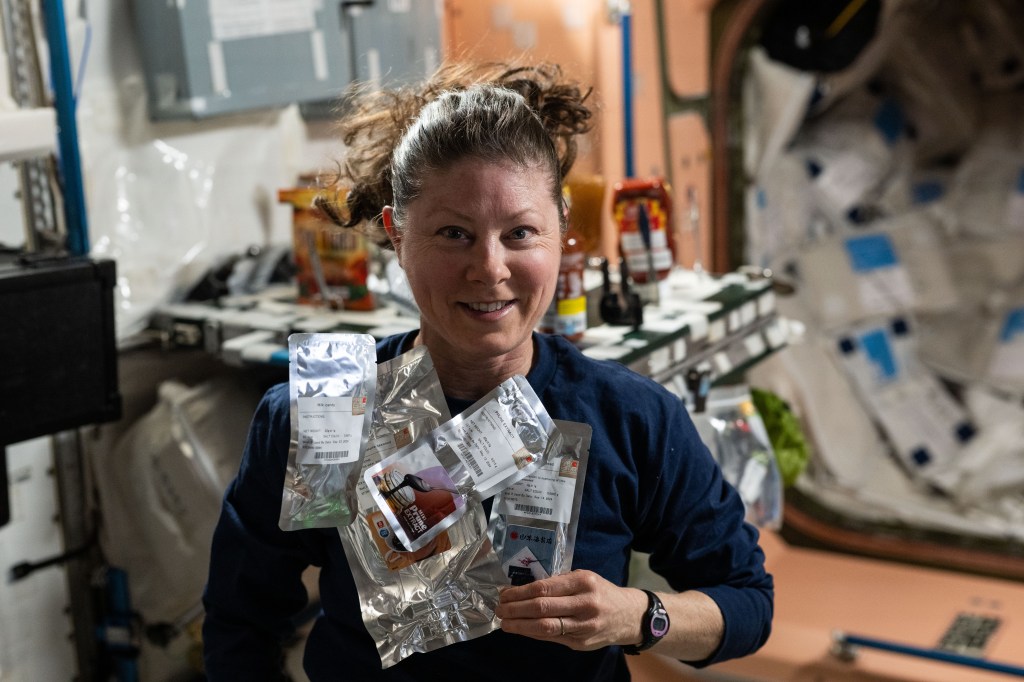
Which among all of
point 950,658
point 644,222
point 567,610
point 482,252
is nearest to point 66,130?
point 644,222

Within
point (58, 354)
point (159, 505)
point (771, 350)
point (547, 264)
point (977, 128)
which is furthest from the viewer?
point (977, 128)

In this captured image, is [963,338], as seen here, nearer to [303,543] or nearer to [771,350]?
[771,350]

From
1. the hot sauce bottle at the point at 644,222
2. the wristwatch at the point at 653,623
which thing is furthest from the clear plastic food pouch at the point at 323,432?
the hot sauce bottle at the point at 644,222

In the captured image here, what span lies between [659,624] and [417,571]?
33cm

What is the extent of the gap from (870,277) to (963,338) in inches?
22.2

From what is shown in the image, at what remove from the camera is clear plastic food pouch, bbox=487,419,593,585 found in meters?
1.50

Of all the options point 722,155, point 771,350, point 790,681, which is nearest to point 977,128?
point 722,155

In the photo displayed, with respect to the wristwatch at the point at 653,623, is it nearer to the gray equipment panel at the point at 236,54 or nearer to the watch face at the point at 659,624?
→ the watch face at the point at 659,624

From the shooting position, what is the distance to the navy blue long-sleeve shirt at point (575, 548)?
60.9 inches

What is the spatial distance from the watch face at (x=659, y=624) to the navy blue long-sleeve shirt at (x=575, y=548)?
11cm

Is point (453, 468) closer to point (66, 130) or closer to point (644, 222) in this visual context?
point (644, 222)

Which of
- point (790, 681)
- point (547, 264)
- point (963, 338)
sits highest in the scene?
point (547, 264)

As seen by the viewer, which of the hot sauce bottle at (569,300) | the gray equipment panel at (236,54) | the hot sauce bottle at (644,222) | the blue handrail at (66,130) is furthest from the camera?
the gray equipment panel at (236,54)

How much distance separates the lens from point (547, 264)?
152cm
